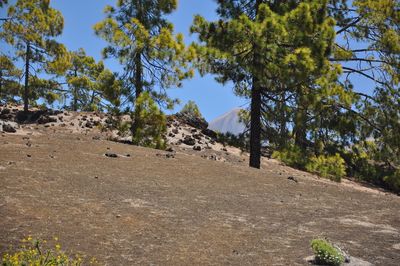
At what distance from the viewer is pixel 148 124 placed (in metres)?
18.8

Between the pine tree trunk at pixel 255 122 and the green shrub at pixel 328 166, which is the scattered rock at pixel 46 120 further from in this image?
the green shrub at pixel 328 166

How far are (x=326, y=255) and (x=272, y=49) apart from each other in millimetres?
9470

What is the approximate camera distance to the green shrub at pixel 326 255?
648 centimetres

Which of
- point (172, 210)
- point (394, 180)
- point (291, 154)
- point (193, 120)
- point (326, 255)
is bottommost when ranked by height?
point (326, 255)

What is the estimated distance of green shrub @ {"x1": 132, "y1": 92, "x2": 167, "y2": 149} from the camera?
18.3 meters

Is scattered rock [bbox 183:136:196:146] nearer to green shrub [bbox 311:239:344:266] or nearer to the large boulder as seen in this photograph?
the large boulder

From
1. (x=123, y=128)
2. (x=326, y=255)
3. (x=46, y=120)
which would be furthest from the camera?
(x=46, y=120)

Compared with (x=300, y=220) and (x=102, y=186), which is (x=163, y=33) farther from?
(x=300, y=220)

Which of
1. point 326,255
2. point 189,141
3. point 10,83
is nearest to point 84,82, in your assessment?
point 10,83

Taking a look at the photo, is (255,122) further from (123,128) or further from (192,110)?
(192,110)

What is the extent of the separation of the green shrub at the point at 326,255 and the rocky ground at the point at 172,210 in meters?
0.26

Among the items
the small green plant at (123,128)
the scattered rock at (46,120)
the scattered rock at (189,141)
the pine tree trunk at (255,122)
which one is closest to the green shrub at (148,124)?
the small green plant at (123,128)

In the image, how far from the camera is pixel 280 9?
1639 cm

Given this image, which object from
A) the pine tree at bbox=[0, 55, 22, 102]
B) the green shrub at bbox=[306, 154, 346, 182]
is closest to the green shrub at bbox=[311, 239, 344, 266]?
the green shrub at bbox=[306, 154, 346, 182]
